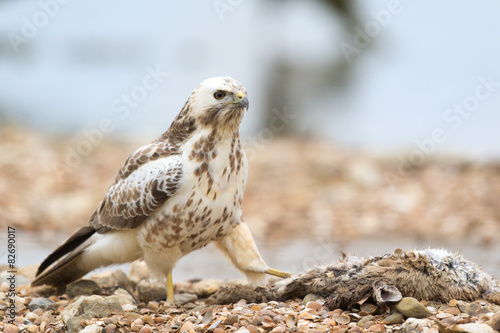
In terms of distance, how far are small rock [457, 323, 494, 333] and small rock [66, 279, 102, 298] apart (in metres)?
2.74

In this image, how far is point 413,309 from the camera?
3.50 metres

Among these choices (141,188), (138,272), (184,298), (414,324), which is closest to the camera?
(414,324)

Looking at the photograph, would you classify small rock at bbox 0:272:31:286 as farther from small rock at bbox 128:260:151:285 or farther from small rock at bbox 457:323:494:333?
small rock at bbox 457:323:494:333

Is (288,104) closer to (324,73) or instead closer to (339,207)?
(324,73)

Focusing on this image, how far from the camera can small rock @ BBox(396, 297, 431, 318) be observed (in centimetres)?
350

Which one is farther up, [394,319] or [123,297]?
[123,297]

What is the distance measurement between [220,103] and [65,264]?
173cm

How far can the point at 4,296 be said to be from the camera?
4582mm

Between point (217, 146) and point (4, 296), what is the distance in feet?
6.03

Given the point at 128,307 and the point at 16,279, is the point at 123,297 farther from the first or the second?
the point at 16,279

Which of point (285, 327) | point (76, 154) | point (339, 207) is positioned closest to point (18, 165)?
point (76, 154)

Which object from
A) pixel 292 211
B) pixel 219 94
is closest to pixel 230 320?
pixel 219 94

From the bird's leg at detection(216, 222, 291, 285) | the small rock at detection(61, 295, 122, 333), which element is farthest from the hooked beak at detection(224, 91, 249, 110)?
the small rock at detection(61, 295, 122, 333)

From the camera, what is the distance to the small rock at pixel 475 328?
320 centimetres
